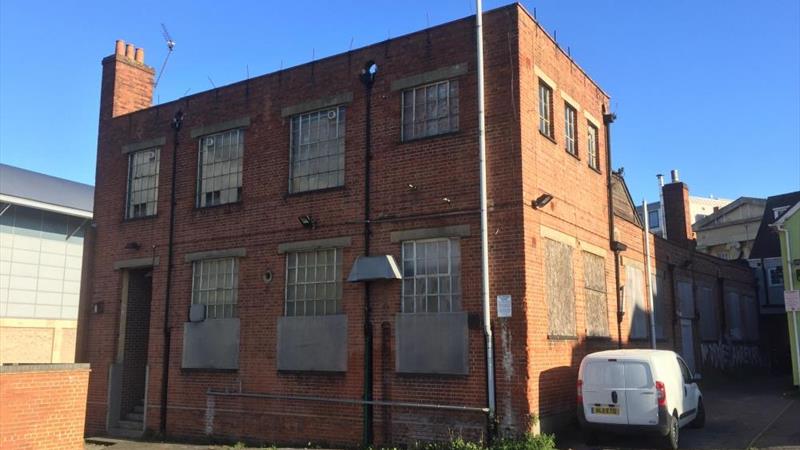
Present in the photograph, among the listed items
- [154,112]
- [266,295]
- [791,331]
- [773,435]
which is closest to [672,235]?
[791,331]

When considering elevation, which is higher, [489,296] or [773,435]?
[489,296]

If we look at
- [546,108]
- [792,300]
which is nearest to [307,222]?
[546,108]

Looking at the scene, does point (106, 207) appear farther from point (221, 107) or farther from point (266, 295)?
point (266, 295)

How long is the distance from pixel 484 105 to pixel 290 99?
500cm

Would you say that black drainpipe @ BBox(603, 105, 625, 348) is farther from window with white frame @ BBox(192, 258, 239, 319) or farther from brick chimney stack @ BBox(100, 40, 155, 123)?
brick chimney stack @ BBox(100, 40, 155, 123)

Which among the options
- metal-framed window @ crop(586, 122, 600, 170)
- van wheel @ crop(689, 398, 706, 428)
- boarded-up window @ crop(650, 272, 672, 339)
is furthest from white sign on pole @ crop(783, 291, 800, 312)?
metal-framed window @ crop(586, 122, 600, 170)

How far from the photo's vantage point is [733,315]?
2733cm

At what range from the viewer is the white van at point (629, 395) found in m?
11.6

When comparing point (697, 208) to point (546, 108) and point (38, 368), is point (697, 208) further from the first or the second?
point (38, 368)

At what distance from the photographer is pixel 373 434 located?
13.1m

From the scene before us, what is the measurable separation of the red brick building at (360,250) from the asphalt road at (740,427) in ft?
4.08

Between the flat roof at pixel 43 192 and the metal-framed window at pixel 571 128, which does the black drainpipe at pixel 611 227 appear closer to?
the metal-framed window at pixel 571 128

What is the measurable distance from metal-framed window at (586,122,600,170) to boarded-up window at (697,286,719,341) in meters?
9.90

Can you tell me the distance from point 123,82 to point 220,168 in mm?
5297
